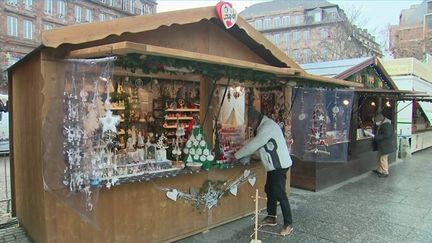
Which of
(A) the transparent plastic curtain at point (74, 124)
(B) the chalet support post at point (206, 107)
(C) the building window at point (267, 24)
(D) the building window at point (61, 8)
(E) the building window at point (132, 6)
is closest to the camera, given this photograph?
(A) the transparent plastic curtain at point (74, 124)

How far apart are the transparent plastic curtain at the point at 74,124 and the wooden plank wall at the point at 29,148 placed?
34cm

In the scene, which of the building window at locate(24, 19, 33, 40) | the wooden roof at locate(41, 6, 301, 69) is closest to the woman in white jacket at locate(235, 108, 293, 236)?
the wooden roof at locate(41, 6, 301, 69)

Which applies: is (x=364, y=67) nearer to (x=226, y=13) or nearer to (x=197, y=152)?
(x=226, y=13)

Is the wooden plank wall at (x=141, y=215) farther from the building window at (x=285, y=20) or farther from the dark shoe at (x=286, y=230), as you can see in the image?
the building window at (x=285, y=20)

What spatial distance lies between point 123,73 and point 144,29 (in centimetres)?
127

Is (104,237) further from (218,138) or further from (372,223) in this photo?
(372,223)

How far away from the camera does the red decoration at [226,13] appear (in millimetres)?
4500

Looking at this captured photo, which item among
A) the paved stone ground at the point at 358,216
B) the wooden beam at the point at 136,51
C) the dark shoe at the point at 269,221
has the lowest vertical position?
the paved stone ground at the point at 358,216

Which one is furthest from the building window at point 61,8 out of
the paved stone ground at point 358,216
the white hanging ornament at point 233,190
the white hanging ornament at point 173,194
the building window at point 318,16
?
the building window at point 318,16

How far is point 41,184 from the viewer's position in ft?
12.2

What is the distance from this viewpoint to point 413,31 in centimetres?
4891

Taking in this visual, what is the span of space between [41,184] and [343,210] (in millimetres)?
4904

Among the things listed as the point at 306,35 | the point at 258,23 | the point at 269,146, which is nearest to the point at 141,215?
the point at 269,146

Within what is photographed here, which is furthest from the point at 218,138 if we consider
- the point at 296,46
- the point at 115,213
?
the point at 296,46
